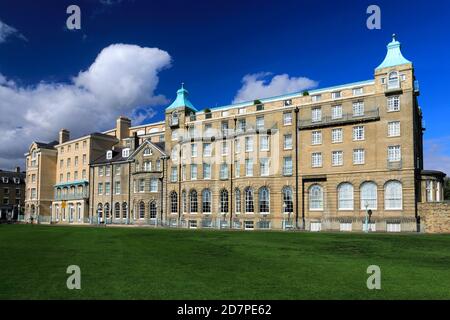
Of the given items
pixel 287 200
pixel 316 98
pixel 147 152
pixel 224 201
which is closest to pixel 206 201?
pixel 224 201

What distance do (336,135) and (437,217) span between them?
16.8 metres

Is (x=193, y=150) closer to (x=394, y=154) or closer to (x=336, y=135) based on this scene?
(x=336, y=135)

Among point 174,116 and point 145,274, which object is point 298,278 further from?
point 174,116

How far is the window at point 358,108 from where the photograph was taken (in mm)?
54153

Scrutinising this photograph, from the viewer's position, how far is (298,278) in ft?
48.1

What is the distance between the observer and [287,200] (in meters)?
58.6

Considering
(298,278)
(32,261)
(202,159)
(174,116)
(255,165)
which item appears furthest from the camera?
(174,116)

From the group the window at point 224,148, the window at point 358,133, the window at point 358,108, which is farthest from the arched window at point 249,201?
the window at point 358,108

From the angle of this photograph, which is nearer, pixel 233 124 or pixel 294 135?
pixel 294 135

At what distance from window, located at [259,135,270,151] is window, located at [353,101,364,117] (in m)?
12.9

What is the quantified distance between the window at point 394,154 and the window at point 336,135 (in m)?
6.40

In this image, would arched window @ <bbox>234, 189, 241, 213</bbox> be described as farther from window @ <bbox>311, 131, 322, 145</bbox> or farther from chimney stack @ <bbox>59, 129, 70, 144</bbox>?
chimney stack @ <bbox>59, 129, 70, 144</bbox>
